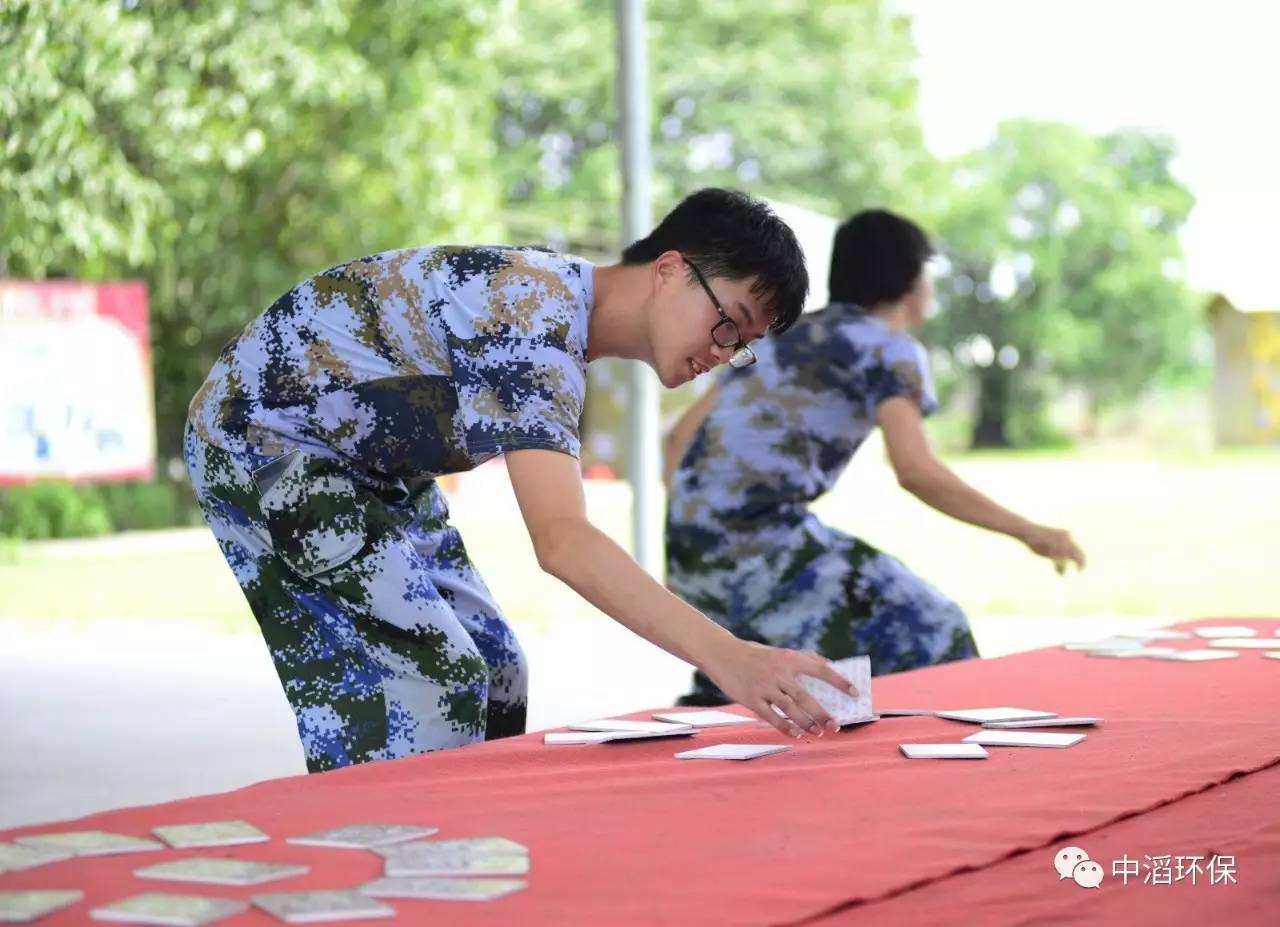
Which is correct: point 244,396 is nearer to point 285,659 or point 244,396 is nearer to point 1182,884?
point 285,659

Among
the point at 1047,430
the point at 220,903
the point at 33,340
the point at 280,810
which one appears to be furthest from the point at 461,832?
the point at 1047,430

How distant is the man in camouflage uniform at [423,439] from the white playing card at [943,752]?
197 mm

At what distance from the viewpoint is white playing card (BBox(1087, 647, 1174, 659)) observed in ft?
10.6

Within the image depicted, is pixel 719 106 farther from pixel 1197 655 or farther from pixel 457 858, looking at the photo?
pixel 457 858

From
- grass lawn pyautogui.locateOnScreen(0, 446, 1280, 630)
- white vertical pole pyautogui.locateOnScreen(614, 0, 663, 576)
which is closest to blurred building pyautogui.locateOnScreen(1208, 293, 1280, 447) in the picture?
grass lawn pyautogui.locateOnScreen(0, 446, 1280, 630)

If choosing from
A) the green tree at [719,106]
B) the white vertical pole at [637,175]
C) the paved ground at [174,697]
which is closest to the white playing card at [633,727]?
the paved ground at [174,697]

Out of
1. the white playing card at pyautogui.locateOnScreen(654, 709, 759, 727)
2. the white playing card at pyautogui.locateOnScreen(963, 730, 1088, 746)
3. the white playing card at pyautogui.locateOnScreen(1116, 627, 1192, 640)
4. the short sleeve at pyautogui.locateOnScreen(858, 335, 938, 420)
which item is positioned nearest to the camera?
the white playing card at pyautogui.locateOnScreen(963, 730, 1088, 746)

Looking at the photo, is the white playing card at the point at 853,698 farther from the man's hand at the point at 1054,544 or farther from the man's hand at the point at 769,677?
the man's hand at the point at 1054,544

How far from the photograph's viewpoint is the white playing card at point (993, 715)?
98.5 inches

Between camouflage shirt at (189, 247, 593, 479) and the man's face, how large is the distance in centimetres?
11

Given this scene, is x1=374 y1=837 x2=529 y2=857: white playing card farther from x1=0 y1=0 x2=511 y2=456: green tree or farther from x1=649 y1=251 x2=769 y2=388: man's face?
x1=0 y1=0 x2=511 y2=456: green tree

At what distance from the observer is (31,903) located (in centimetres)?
152

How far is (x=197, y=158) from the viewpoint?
14.4 m

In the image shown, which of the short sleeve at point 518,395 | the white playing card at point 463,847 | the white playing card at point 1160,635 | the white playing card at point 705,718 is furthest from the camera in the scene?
the white playing card at point 1160,635
